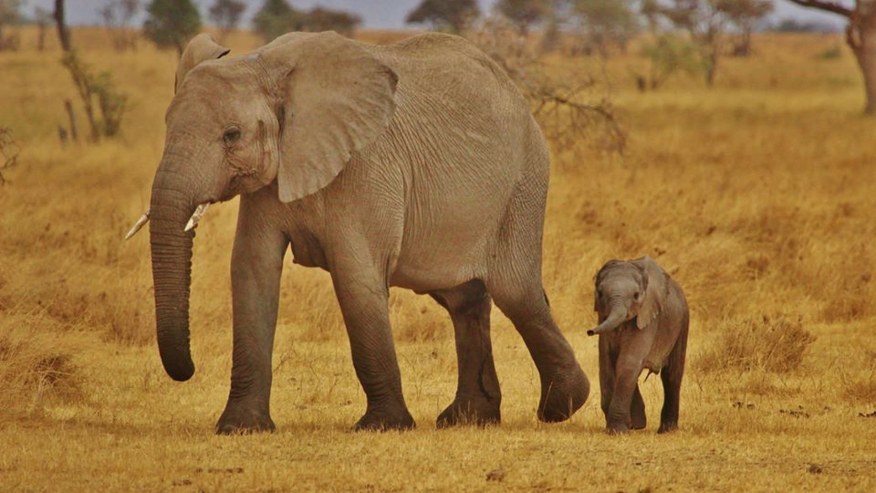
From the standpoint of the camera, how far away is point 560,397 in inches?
388

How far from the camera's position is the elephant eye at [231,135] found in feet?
27.6

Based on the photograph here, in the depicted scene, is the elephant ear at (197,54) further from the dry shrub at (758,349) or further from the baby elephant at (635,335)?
the dry shrub at (758,349)

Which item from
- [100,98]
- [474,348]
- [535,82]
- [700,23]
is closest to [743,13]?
[700,23]

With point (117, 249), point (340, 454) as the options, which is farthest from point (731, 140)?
point (340, 454)

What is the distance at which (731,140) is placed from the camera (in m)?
26.4

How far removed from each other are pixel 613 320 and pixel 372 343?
127cm

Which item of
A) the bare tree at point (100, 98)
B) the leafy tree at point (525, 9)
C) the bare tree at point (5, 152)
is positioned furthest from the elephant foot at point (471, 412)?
the leafy tree at point (525, 9)

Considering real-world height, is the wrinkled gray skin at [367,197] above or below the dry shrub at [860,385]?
above

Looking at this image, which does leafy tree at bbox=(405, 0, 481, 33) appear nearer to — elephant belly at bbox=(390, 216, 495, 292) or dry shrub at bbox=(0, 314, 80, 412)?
dry shrub at bbox=(0, 314, 80, 412)

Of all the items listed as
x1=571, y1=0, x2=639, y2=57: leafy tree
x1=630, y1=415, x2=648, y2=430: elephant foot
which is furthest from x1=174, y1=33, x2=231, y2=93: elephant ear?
x1=571, y1=0, x2=639, y2=57: leafy tree

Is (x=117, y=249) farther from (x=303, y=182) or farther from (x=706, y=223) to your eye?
(x=303, y=182)

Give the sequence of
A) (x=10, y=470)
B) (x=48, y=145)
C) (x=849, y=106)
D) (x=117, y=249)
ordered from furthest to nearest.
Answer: (x=849, y=106) < (x=48, y=145) < (x=117, y=249) < (x=10, y=470)

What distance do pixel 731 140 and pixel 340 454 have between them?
62.7 ft

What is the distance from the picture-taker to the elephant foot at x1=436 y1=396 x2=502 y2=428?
9680 millimetres
